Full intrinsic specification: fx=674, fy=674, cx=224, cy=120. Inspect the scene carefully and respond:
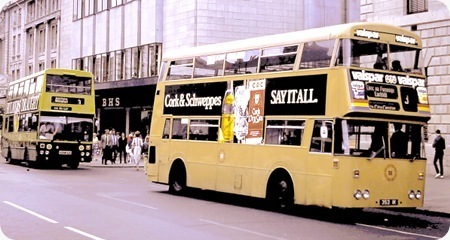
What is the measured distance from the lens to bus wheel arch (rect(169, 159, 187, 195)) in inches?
754

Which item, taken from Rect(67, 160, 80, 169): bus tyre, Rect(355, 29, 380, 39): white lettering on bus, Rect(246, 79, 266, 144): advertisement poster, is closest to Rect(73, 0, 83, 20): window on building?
Rect(67, 160, 80, 169): bus tyre

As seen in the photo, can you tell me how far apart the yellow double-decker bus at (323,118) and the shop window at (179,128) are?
1.43 meters

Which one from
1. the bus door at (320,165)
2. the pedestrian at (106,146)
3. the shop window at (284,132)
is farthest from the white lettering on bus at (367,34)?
the pedestrian at (106,146)

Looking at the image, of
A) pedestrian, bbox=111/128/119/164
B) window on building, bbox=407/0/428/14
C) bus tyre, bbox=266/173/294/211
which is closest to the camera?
bus tyre, bbox=266/173/294/211

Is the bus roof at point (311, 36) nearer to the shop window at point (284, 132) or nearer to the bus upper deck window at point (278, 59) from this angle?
the bus upper deck window at point (278, 59)

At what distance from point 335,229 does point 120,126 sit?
3932cm

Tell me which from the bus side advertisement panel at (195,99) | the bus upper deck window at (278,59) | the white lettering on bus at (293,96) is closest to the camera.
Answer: the white lettering on bus at (293,96)

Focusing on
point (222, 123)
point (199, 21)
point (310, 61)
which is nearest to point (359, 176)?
point (310, 61)

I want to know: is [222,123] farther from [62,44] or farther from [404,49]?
[62,44]

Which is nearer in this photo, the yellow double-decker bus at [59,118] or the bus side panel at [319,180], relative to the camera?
the bus side panel at [319,180]

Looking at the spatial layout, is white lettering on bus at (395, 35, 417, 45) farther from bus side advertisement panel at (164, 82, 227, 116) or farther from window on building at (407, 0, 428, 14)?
window on building at (407, 0, 428, 14)

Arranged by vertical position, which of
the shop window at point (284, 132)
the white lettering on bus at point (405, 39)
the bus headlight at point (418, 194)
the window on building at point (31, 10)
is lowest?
the bus headlight at point (418, 194)

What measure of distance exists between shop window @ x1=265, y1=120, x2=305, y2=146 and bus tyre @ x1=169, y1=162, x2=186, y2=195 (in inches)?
161

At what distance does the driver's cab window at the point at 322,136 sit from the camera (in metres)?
14.0
